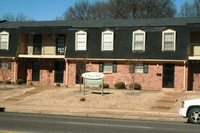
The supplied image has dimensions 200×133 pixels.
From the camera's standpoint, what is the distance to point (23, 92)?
112 feet

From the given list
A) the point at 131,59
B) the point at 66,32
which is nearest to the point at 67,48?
the point at 66,32

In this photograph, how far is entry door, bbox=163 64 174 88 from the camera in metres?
35.9

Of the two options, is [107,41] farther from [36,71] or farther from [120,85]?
[36,71]

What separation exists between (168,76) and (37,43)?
13.9 metres

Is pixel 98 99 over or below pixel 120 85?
below

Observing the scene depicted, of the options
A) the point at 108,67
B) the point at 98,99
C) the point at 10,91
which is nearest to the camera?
the point at 98,99

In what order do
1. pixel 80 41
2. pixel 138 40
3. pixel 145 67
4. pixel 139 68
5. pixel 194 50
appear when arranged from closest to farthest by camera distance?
pixel 194 50
pixel 145 67
pixel 139 68
pixel 138 40
pixel 80 41

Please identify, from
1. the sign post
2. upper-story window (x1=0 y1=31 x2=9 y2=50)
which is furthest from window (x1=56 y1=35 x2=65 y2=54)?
the sign post

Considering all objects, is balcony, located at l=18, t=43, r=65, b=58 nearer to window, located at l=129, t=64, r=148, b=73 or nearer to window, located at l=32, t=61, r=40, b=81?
window, located at l=32, t=61, r=40, b=81

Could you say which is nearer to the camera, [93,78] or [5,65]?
[93,78]

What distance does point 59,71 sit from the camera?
41375 mm

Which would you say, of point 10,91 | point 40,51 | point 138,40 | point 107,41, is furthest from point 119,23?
point 10,91

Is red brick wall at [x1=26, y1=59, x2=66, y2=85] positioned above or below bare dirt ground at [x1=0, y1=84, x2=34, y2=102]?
above

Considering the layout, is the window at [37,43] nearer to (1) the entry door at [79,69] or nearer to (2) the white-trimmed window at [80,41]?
(2) the white-trimmed window at [80,41]
